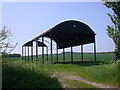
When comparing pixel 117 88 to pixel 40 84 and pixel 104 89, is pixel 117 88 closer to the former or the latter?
pixel 104 89

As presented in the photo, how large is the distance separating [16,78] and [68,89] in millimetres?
2623

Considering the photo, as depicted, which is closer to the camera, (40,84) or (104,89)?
(40,84)

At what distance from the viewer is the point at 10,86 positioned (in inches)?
185

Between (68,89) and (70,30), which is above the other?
(70,30)

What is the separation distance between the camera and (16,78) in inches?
194

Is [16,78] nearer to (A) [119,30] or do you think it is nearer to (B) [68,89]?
(B) [68,89]

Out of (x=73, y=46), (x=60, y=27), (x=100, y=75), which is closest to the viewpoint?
(x=100, y=75)

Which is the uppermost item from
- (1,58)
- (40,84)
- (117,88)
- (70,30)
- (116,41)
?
(70,30)

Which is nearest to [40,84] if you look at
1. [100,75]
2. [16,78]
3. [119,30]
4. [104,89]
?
[16,78]

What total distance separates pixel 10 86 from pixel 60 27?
16.0 metres

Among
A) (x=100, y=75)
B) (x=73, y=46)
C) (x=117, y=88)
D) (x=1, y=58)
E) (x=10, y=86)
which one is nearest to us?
(x=10, y=86)

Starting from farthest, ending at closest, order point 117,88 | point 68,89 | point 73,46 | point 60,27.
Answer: point 73,46
point 60,27
point 117,88
point 68,89

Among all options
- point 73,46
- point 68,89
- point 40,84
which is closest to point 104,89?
point 68,89

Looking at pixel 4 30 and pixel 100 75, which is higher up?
pixel 4 30
